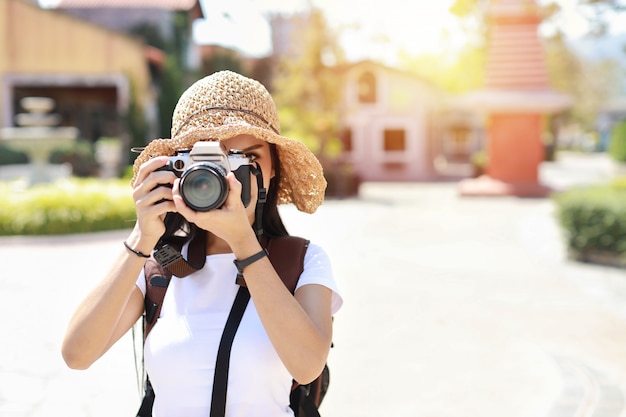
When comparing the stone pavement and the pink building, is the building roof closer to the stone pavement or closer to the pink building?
the pink building

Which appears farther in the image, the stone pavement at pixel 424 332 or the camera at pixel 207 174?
the stone pavement at pixel 424 332

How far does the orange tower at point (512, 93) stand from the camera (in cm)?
2066

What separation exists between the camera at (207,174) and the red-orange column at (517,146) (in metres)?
20.2

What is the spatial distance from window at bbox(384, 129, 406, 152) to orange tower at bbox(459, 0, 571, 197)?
980 cm

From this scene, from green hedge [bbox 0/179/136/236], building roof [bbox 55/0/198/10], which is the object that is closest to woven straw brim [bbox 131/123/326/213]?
green hedge [bbox 0/179/136/236]

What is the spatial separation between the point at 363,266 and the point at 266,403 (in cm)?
729

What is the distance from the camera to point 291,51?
2591 centimetres

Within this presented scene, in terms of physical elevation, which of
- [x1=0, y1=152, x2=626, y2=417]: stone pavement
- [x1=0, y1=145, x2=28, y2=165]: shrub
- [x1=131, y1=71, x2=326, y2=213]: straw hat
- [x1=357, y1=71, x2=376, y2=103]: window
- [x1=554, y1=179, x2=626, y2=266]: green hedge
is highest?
[x1=357, y1=71, x2=376, y2=103]: window

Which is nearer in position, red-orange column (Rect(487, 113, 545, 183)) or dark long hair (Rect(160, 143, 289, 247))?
dark long hair (Rect(160, 143, 289, 247))

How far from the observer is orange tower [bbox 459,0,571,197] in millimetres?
20656

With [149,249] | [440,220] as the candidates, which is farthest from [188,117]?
[440,220]

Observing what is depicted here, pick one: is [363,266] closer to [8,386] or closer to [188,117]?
[8,386]

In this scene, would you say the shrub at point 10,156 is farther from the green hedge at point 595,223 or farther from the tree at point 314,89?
the green hedge at point 595,223

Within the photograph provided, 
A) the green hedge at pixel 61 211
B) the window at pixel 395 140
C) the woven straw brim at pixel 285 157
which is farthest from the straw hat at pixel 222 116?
the window at pixel 395 140
